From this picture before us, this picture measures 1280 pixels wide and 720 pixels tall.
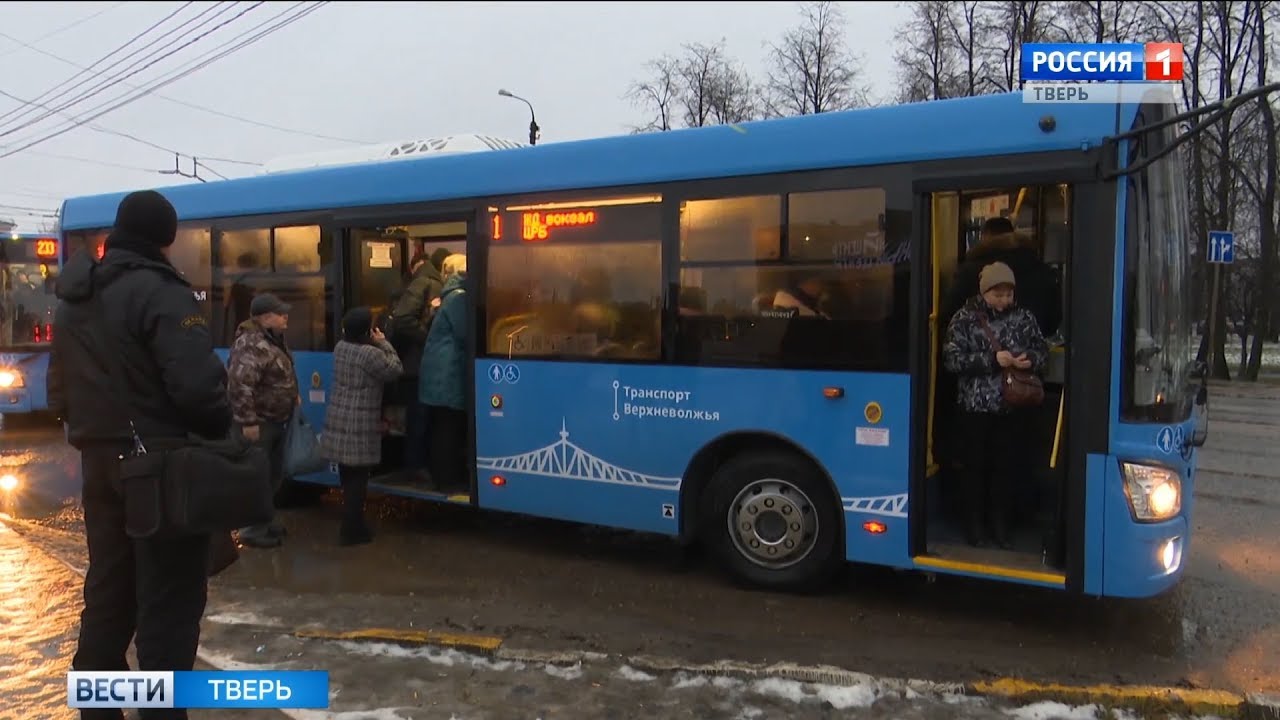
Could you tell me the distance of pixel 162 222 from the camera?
3.51 metres

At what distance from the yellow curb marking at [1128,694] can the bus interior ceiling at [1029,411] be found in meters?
0.89

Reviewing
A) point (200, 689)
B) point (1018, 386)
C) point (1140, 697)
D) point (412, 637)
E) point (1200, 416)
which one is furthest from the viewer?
point (1200, 416)

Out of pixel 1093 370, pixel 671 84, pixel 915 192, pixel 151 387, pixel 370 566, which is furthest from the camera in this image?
pixel 671 84

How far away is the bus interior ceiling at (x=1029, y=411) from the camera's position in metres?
5.29

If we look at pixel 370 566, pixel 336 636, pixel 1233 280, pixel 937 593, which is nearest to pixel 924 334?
pixel 937 593

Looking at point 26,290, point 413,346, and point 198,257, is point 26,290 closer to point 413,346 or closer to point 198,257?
point 198,257

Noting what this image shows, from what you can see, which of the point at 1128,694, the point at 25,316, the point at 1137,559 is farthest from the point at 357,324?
the point at 25,316

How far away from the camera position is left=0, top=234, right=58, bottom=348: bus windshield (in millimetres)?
13297

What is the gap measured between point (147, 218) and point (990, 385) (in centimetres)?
428

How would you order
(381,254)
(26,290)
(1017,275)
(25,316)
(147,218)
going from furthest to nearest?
(26,290) < (25,316) < (381,254) < (1017,275) < (147,218)

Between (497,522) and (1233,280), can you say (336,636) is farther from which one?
(1233,280)

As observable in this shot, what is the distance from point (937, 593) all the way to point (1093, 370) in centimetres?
193

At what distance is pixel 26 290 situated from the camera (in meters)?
13.5

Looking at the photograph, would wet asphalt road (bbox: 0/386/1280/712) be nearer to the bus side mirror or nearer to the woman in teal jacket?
the woman in teal jacket
